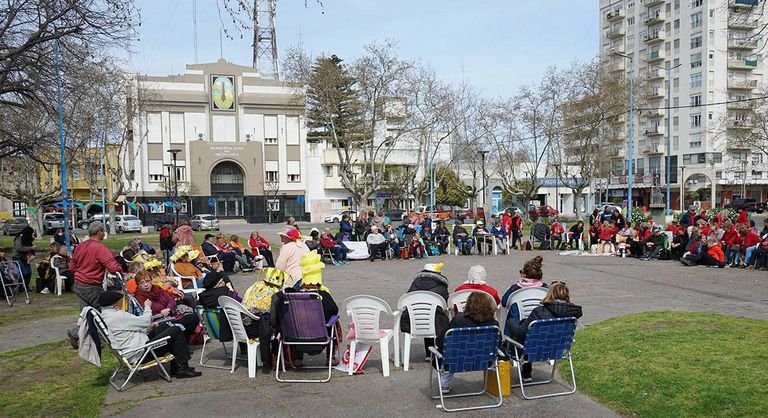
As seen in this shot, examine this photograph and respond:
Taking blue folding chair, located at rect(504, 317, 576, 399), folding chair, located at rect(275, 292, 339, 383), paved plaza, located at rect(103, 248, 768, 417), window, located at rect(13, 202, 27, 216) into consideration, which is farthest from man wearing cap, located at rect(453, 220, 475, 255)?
window, located at rect(13, 202, 27, 216)

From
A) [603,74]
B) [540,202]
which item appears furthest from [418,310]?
[540,202]

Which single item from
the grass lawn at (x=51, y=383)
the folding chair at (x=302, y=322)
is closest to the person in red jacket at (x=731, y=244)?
the folding chair at (x=302, y=322)

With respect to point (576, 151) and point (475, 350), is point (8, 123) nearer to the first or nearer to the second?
point (475, 350)

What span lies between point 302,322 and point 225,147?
195 ft

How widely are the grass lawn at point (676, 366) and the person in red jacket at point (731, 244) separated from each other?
9.14m

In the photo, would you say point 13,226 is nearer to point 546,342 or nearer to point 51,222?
point 51,222

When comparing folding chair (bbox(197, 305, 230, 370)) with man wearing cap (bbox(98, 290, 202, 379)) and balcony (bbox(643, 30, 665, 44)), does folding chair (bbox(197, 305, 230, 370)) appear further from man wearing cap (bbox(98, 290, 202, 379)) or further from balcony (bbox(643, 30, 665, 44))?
balcony (bbox(643, 30, 665, 44))

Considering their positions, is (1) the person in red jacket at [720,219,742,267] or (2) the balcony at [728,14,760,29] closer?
(2) the balcony at [728,14,760,29]

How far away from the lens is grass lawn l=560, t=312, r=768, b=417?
541 centimetres

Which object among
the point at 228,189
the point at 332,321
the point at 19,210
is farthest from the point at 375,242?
the point at 19,210

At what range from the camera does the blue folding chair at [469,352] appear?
216 inches

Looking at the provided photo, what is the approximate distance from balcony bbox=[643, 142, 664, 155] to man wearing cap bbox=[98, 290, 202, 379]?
73.2 metres

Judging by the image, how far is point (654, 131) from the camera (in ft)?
234

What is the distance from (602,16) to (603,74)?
43.5m
